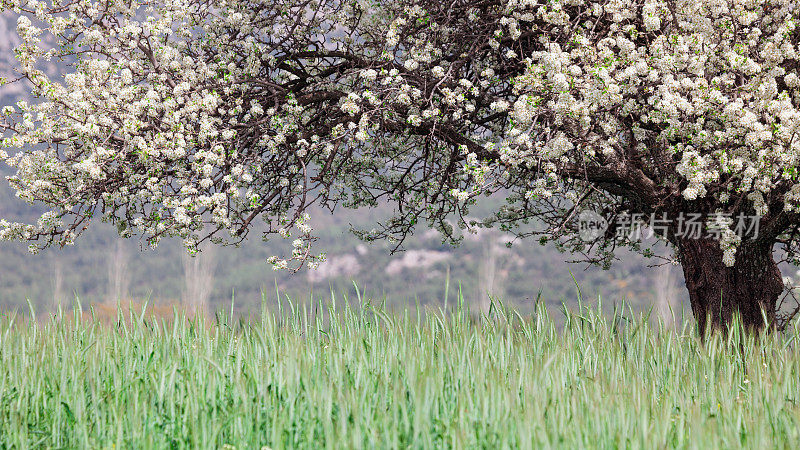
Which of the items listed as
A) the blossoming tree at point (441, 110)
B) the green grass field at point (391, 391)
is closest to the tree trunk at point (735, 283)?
the blossoming tree at point (441, 110)

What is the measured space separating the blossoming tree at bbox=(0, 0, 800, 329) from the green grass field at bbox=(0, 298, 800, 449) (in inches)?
62.4

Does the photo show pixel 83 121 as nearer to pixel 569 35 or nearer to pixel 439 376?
pixel 439 376

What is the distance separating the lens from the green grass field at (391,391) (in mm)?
3969

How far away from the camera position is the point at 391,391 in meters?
4.64

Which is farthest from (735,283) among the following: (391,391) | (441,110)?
(391,391)

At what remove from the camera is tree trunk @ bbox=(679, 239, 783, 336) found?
8.03 meters

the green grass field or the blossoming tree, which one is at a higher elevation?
the blossoming tree

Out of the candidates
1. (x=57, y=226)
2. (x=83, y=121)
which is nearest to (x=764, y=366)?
(x=83, y=121)

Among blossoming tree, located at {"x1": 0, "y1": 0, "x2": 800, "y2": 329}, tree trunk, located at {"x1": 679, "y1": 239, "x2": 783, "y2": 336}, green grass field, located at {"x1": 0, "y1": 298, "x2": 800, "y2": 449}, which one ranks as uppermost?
blossoming tree, located at {"x1": 0, "y1": 0, "x2": 800, "y2": 329}

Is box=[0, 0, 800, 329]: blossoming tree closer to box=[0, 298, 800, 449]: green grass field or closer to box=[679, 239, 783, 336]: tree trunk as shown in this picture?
box=[679, 239, 783, 336]: tree trunk

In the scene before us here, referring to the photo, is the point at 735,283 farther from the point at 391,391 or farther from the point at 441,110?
the point at 391,391

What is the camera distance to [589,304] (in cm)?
663

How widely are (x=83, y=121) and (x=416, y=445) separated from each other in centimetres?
542

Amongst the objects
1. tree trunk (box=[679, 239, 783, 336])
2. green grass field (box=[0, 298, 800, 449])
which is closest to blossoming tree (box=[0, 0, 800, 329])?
tree trunk (box=[679, 239, 783, 336])
